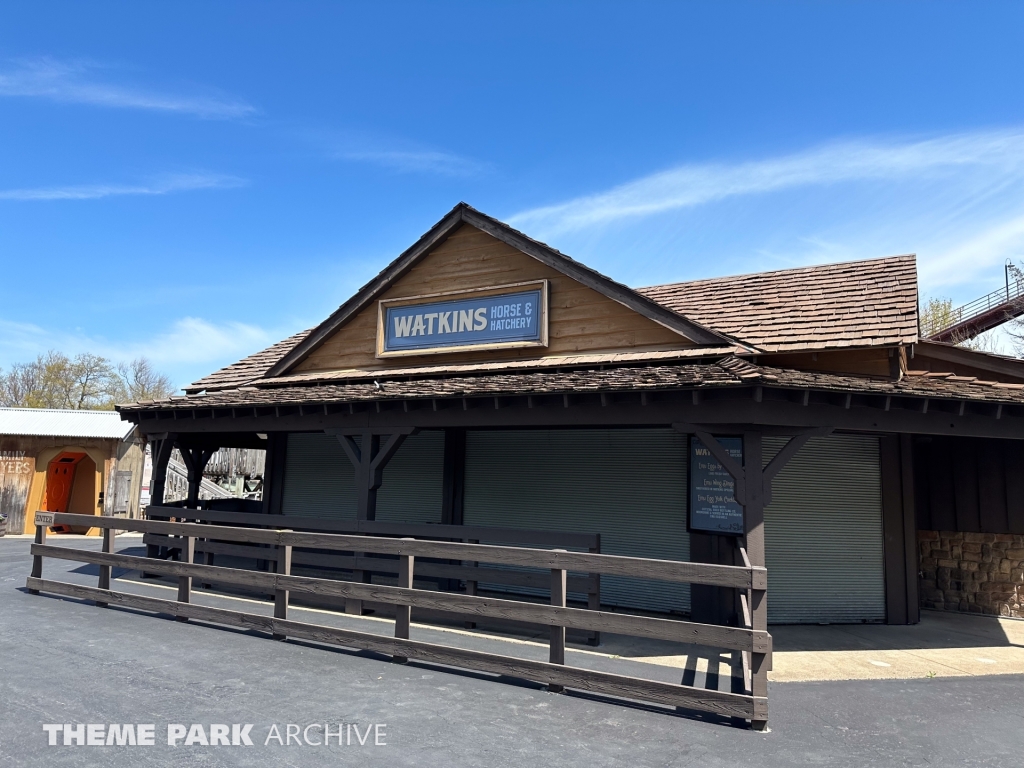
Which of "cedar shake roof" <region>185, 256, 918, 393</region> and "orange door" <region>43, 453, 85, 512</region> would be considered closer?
"cedar shake roof" <region>185, 256, 918, 393</region>

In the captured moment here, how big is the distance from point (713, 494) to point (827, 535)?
6.87 ft

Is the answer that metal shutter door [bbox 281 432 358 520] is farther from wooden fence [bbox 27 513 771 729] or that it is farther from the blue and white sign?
wooden fence [bbox 27 513 771 729]

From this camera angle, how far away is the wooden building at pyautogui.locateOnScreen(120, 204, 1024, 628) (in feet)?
26.7

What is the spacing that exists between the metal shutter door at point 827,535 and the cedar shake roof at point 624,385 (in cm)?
162

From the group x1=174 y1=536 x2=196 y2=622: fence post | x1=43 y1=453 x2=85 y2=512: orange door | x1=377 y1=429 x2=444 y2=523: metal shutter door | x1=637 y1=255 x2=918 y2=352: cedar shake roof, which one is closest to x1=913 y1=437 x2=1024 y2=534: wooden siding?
x1=637 y1=255 x2=918 y2=352: cedar shake roof

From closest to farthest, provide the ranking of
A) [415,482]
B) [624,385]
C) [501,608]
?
[501,608] < [624,385] < [415,482]

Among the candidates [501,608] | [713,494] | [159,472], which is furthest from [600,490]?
[159,472]

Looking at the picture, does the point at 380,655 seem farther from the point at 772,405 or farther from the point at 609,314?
the point at 609,314

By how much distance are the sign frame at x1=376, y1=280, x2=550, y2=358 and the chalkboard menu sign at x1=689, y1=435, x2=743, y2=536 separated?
9.95 ft

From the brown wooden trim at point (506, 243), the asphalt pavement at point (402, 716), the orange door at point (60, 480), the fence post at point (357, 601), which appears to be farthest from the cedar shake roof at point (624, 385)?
the orange door at point (60, 480)

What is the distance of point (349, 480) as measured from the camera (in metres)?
13.3

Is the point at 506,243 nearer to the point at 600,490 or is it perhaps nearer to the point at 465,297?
the point at 465,297

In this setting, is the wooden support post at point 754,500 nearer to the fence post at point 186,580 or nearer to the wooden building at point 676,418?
the wooden building at point 676,418

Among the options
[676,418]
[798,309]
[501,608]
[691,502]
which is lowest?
[501,608]
